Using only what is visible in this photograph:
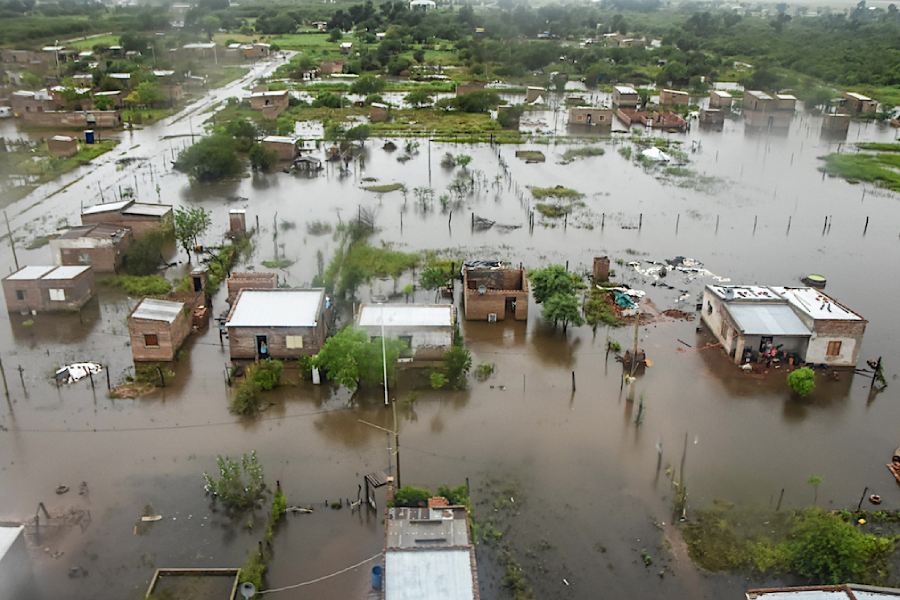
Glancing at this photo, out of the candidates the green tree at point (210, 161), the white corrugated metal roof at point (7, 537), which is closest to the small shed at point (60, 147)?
the green tree at point (210, 161)

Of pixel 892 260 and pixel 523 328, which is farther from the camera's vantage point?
pixel 892 260

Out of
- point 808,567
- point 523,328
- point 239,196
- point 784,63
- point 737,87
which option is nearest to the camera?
point 808,567

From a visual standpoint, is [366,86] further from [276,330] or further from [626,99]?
[276,330]

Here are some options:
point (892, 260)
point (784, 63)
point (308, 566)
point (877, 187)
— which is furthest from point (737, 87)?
point (308, 566)

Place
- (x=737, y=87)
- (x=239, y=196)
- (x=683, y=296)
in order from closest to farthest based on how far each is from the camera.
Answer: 1. (x=683, y=296)
2. (x=239, y=196)
3. (x=737, y=87)

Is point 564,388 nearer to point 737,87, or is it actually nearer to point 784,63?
point 737,87

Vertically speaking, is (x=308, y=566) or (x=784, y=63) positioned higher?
(x=784, y=63)

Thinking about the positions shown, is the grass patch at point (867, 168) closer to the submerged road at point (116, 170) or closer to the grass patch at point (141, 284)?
the grass patch at point (141, 284)
